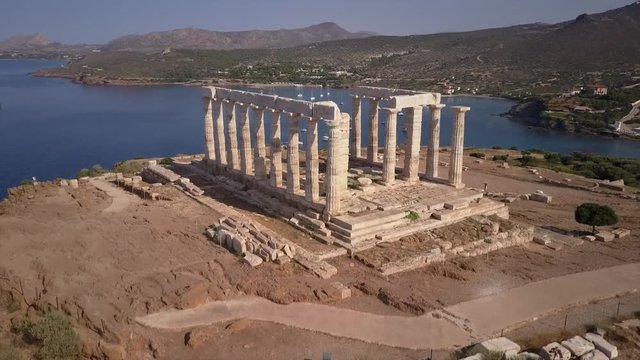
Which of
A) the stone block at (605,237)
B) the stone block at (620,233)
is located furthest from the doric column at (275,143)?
the stone block at (620,233)

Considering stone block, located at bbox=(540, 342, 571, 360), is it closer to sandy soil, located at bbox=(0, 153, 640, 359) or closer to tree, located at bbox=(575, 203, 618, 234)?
sandy soil, located at bbox=(0, 153, 640, 359)

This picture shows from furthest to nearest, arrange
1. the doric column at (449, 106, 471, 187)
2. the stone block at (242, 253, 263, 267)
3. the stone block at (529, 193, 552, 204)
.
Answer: the stone block at (529, 193, 552, 204) < the doric column at (449, 106, 471, 187) < the stone block at (242, 253, 263, 267)

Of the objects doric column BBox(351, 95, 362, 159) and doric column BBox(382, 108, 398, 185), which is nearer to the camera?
doric column BBox(382, 108, 398, 185)

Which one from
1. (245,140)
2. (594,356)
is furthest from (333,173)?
(594,356)

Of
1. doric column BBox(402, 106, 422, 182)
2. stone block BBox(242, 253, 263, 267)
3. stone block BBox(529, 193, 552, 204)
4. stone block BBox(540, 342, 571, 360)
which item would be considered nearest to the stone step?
stone block BBox(242, 253, 263, 267)

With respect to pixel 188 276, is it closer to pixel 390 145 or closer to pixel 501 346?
pixel 501 346

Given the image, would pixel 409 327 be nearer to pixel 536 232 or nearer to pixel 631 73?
pixel 536 232
